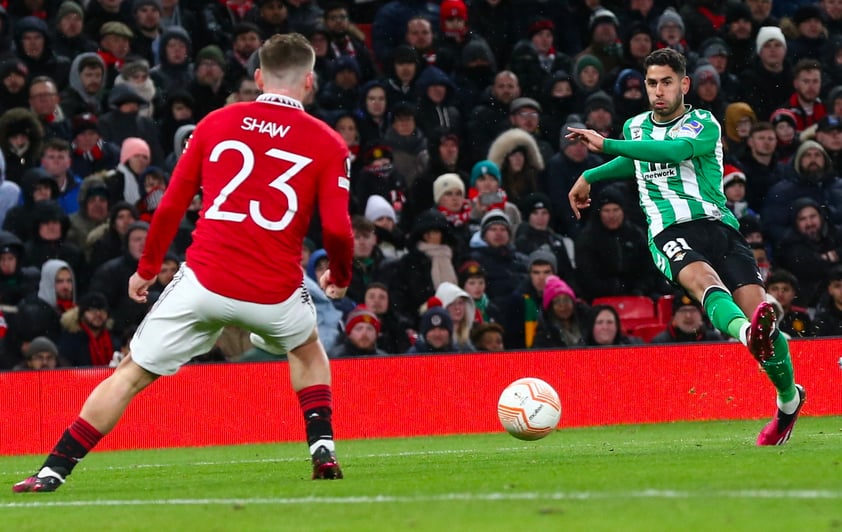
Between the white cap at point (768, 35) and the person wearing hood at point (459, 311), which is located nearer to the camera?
the person wearing hood at point (459, 311)

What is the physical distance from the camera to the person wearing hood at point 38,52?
17.6 m

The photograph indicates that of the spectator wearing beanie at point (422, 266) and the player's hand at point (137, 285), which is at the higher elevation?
the player's hand at point (137, 285)

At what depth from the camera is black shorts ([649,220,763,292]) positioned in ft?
33.2

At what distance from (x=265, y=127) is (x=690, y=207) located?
3.52 metres

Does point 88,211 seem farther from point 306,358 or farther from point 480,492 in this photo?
point 480,492

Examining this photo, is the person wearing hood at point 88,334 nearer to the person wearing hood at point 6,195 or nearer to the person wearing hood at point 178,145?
the person wearing hood at point 6,195

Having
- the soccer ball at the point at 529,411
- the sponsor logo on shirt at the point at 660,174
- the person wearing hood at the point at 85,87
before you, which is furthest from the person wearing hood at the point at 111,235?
the sponsor logo on shirt at the point at 660,174

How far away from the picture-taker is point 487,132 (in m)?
18.6

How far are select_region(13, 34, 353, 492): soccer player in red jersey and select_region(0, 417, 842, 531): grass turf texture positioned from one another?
65 cm

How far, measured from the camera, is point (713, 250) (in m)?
10.2

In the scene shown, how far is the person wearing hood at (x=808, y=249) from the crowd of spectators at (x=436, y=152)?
0.03 meters

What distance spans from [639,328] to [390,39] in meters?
5.70

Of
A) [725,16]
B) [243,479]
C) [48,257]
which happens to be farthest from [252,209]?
[725,16]

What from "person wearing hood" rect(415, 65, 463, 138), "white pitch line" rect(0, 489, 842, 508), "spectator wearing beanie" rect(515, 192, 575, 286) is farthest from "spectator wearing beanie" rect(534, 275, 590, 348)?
"white pitch line" rect(0, 489, 842, 508)
